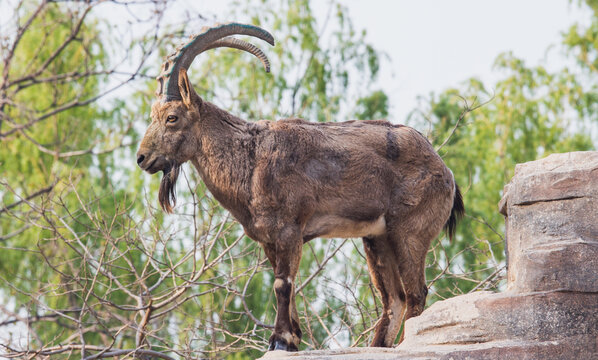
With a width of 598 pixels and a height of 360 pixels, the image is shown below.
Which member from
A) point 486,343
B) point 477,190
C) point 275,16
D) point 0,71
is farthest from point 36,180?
point 486,343

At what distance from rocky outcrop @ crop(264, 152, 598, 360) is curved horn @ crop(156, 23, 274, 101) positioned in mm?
2027

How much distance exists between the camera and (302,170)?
611cm

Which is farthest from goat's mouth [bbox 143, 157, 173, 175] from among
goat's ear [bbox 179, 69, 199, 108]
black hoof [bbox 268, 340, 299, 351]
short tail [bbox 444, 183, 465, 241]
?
short tail [bbox 444, 183, 465, 241]

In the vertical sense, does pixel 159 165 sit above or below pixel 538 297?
above

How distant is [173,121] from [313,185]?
3.45 feet

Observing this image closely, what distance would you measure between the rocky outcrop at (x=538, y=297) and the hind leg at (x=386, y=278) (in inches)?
34.8

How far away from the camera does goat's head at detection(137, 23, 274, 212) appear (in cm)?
615

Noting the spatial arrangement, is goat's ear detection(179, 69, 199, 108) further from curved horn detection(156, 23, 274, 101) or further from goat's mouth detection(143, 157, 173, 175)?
goat's mouth detection(143, 157, 173, 175)

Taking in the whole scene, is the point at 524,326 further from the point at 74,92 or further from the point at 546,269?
the point at 74,92

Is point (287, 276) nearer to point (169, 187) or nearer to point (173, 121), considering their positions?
point (169, 187)

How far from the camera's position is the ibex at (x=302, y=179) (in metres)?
5.98

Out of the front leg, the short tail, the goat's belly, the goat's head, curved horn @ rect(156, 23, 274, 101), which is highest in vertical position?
curved horn @ rect(156, 23, 274, 101)

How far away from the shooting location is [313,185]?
6090 millimetres

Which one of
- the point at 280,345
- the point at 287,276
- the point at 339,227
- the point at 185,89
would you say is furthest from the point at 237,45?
the point at 280,345
